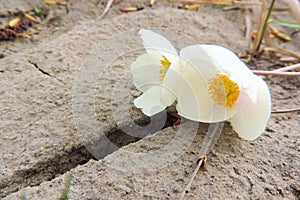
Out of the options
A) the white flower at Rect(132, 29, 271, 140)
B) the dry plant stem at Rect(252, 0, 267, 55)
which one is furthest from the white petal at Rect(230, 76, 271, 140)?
the dry plant stem at Rect(252, 0, 267, 55)

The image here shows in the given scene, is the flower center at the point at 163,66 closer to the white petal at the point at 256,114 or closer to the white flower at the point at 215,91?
the white flower at the point at 215,91

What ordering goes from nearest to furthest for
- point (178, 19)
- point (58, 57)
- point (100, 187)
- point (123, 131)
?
point (100, 187), point (123, 131), point (58, 57), point (178, 19)

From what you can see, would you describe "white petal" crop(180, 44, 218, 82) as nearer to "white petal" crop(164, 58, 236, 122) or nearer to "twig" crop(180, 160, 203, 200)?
"white petal" crop(164, 58, 236, 122)

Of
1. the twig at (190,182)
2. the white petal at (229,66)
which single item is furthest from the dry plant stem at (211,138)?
the white petal at (229,66)

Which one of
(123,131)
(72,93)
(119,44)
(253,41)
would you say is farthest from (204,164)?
(253,41)

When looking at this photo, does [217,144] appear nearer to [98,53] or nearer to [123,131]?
[123,131]

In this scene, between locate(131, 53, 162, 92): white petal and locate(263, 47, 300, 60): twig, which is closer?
locate(131, 53, 162, 92): white petal

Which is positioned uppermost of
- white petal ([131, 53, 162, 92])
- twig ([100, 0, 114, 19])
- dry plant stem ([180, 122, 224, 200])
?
white petal ([131, 53, 162, 92])

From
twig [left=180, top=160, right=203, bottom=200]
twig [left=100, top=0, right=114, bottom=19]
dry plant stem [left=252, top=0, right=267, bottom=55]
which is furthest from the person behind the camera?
twig [left=100, top=0, right=114, bottom=19]
